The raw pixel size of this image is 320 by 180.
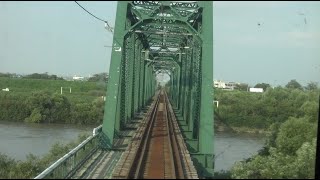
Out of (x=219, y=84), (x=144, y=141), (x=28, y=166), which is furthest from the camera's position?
(x=219, y=84)

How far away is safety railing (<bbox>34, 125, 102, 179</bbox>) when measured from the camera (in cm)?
846

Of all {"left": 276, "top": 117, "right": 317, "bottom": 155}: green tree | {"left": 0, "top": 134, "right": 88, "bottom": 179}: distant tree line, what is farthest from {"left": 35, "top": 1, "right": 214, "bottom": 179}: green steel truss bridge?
{"left": 276, "top": 117, "right": 317, "bottom": 155}: green tree

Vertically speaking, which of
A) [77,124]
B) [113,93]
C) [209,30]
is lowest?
[77,124]

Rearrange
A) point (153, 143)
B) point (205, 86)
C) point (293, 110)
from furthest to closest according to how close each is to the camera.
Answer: point (293, 110), point (153, 143), point (205, 86)

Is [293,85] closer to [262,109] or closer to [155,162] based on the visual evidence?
[262,109]

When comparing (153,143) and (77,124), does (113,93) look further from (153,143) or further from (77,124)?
(77,124)

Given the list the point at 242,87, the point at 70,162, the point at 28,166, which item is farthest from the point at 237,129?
the point at 242,87

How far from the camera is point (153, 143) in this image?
54.9 ft

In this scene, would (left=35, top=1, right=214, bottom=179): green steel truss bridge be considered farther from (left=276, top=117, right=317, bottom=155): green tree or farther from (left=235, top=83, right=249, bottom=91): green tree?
(left=235, top=83, right=249, bottom=91): green tree

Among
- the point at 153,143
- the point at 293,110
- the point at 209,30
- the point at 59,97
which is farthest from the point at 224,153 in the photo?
the point at 59,97

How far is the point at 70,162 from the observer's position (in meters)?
10.4

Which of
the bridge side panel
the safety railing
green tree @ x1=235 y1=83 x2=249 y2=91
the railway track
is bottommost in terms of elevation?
the railway track

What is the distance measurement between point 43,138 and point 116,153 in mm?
26725

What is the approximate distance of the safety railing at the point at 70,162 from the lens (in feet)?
27.8
